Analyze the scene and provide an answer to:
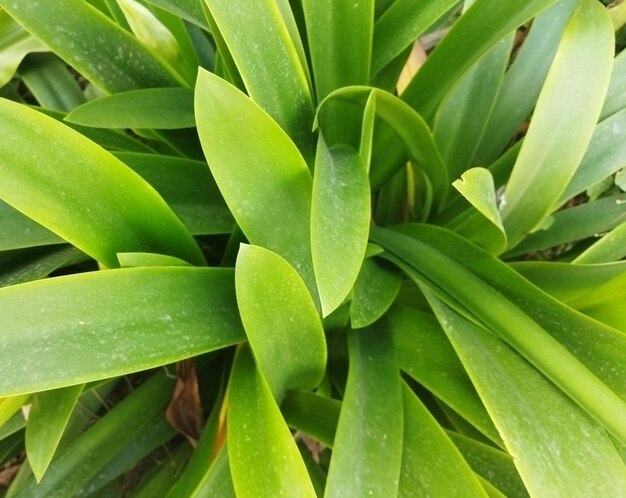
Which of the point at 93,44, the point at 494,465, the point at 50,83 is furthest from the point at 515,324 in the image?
the point at 50,83

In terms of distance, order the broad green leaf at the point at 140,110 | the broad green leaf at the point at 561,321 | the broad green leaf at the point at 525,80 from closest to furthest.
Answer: the broad green leaf at the point at 561,321, the broad green leaf at the point at 140,110, the broad green leaf at the point at 525,80

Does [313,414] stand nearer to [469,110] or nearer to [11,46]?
[469,110]

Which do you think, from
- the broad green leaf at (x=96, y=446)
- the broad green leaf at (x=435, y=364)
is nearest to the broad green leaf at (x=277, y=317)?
the broad green leaf at (x=435, y=364)

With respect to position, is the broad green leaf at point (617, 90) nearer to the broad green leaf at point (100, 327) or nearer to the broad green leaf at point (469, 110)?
the broad green leaf at point (469, 110)

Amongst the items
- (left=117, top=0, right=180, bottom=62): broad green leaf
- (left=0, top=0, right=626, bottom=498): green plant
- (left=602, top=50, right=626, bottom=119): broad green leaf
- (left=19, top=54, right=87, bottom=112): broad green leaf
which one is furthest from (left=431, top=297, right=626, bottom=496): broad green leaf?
(left=19, top=54, right=87, bottom=112): broad green leaf

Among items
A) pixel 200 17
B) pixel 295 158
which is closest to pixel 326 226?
pixel 295 158
